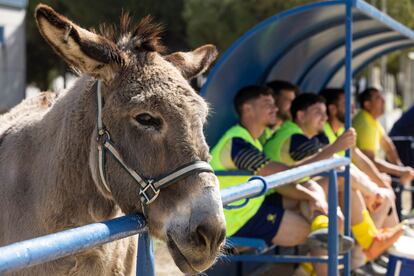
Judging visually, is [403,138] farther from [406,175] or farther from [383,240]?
[383,240]

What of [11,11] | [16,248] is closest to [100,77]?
[16,248]

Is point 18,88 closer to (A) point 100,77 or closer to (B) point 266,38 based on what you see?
(B) point 266,38

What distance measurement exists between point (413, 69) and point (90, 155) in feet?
97.5

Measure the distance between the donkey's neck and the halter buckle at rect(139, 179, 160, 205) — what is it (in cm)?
38

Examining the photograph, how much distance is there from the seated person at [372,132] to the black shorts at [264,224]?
8.89 ft

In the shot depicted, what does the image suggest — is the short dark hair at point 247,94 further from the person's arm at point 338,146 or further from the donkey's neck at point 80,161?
the donkey's neck at point 80,161

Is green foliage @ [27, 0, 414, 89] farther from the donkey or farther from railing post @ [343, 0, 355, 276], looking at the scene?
the donkey

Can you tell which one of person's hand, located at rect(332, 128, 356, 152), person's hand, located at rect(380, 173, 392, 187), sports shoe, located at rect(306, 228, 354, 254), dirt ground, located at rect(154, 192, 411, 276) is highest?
person's hand, located at rect(332, 128, 356, 152)

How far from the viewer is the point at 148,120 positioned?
2977mm

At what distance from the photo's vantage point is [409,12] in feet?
A: 86.3

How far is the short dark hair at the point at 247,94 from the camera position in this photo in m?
5.77

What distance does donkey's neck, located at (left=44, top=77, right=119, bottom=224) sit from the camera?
3.20m

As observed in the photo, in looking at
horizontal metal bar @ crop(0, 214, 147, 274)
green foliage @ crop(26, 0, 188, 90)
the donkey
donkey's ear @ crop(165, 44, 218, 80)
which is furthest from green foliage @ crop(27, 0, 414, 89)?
horizontal metal bar @ crop(0, 214, 147, 274)

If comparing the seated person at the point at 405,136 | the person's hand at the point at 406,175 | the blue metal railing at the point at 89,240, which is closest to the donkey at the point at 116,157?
the blue metal railing at the point at 89,240
